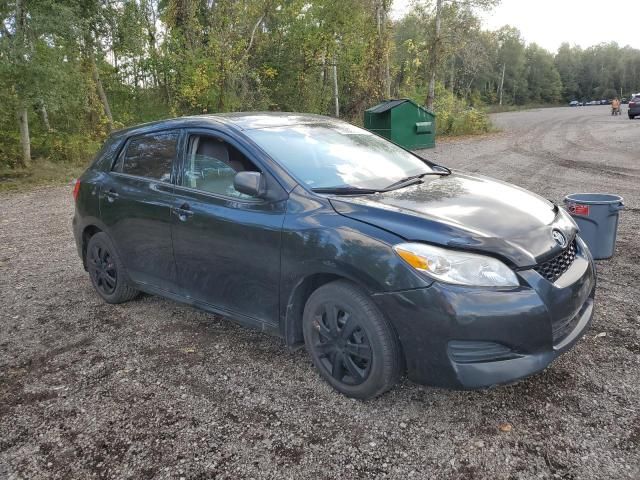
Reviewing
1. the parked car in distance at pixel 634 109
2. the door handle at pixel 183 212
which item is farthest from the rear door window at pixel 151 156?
the parked car in distance at pixel 634 109

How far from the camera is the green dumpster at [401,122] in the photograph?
56.2 feet

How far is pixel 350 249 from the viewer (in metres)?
2.86

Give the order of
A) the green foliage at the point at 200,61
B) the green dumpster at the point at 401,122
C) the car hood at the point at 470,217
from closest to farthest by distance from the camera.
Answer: the car hood at the point at 470,217 < the green foliage at the point at 200,61 < the green dumpster at the point at 401,122

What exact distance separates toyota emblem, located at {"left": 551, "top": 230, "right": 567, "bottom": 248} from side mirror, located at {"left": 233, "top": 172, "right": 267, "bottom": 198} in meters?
1.77

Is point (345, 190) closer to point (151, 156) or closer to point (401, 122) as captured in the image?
point (151, 156)

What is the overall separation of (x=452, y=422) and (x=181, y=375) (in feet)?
5.87

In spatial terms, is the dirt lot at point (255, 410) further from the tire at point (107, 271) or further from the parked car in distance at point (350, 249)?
the parked car in distance at point (350, 249)

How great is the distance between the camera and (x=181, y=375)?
350 centimetres

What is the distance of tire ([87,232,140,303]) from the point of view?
4582 millimetres

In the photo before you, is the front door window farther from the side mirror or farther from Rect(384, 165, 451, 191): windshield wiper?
Rect(384, 165, 451, 191): windshield wiper

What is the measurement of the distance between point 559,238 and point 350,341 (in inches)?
53.9

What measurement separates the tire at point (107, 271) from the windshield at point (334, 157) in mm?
1881

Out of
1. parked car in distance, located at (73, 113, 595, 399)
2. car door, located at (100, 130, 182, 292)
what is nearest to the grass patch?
car door, located at (100, 130, 182, 292)

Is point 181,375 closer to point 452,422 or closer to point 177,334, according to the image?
point 177,334
